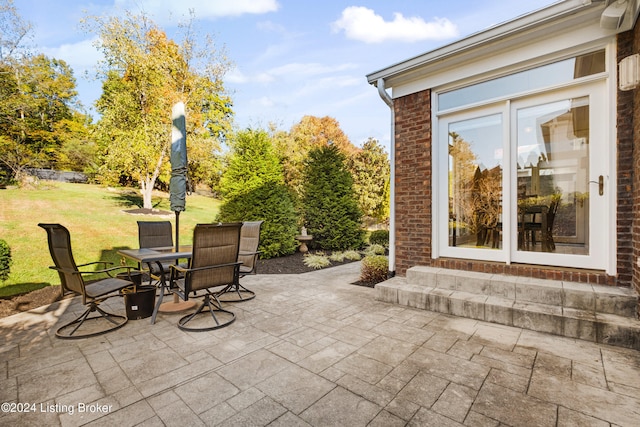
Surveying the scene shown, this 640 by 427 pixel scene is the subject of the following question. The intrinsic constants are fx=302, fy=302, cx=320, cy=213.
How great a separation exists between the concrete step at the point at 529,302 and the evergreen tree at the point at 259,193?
4.31 metres

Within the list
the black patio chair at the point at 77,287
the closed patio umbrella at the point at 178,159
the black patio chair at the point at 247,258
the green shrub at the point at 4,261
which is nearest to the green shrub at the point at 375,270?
the black patio chair at the point at 247,258

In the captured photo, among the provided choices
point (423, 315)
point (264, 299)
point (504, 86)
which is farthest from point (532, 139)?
point (264, 299)

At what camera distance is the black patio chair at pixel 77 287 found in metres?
3.00

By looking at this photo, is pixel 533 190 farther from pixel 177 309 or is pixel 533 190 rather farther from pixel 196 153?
Result: pixel 196 153

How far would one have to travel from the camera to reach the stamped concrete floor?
5.97 ft

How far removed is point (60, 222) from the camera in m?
9.64

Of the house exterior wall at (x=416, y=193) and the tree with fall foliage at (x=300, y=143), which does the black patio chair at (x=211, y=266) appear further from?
the tree with fall foliage at (x=300, y=143)

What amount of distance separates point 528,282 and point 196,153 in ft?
38.9

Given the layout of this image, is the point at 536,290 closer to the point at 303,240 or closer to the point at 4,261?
the point at 303,240

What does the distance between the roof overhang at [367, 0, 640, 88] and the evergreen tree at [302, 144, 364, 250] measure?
4.63m

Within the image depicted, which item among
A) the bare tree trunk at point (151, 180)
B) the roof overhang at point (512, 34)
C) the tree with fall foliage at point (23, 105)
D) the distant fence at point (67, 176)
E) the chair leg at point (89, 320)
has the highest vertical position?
the tree with fall foliage at point (23, 105)

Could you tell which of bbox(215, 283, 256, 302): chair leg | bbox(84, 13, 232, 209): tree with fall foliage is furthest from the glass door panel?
bbox(84, 13, 232, 209): tree with fall foliage

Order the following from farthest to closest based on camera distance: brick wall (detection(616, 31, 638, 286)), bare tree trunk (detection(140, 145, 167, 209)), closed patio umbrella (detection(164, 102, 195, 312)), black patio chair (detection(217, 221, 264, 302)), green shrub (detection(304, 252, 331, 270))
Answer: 1. bare tree trunk (detection(140, 145, 167, 209))
2. green shrub (detection(304, 252, 331, 270))
3. black patio chair (detection(217, 221, 264, 302))
4. closed patio umbrella (detection(164, 102, 195, 312))
5. brick wall (detection(616, 31, 638, 286))

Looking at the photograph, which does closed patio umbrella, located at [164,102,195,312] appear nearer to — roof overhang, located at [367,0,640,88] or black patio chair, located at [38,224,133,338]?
black patio chair, located at [38,224,133,338]
